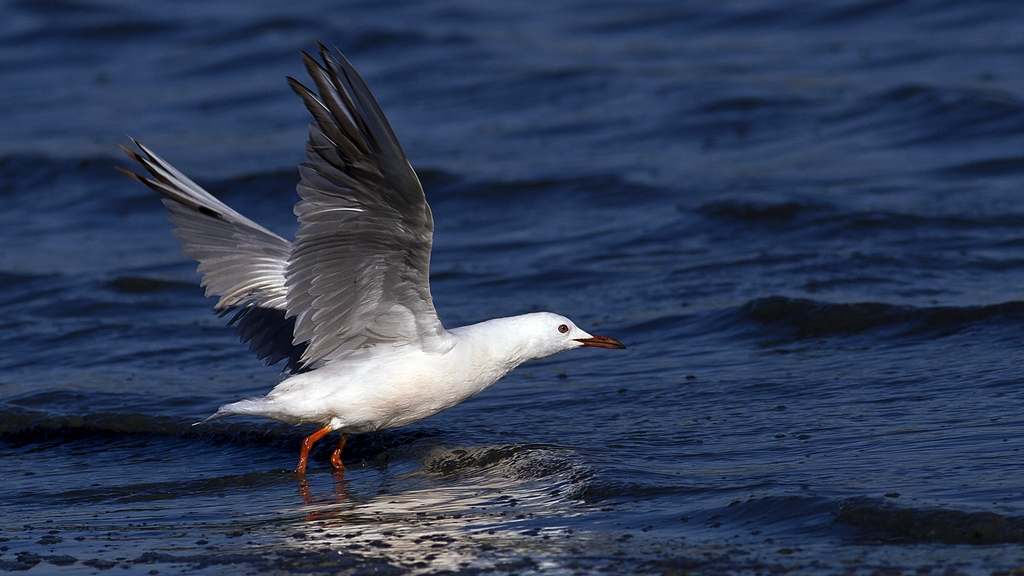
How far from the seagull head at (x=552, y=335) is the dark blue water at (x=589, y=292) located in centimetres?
52

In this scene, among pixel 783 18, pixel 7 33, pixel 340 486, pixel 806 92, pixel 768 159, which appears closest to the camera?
pixel 340 486

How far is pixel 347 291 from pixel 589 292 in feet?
14.3

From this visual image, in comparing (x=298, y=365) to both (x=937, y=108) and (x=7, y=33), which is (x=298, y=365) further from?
(x=7, y=33)

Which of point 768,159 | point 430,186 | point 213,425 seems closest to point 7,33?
point 430,186

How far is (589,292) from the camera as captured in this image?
1052 cm

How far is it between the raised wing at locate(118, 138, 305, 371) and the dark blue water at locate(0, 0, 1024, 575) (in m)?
0.62

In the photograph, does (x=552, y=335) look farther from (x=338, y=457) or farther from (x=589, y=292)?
(x=589, y=292)

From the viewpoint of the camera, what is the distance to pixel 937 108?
47.8 ft

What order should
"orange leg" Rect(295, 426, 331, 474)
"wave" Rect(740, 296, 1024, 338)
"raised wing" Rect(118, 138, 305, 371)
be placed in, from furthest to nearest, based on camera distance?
"wave" Rect(740, 296, 1024, 338) → "raised wing" Rect(118, 138, 305, 371) → "orange leg" Rect(295, 426, 331, 474)

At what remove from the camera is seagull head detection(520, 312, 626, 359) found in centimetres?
696

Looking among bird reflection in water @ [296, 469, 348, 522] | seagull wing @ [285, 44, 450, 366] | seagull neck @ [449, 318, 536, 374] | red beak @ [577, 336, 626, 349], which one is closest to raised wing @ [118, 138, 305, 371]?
seagull wing @ [285, 44, 450, 366]

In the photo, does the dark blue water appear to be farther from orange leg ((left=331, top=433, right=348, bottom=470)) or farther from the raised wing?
the raised wing

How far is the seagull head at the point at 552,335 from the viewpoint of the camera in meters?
6.96

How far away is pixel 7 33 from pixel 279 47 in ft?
18.7
